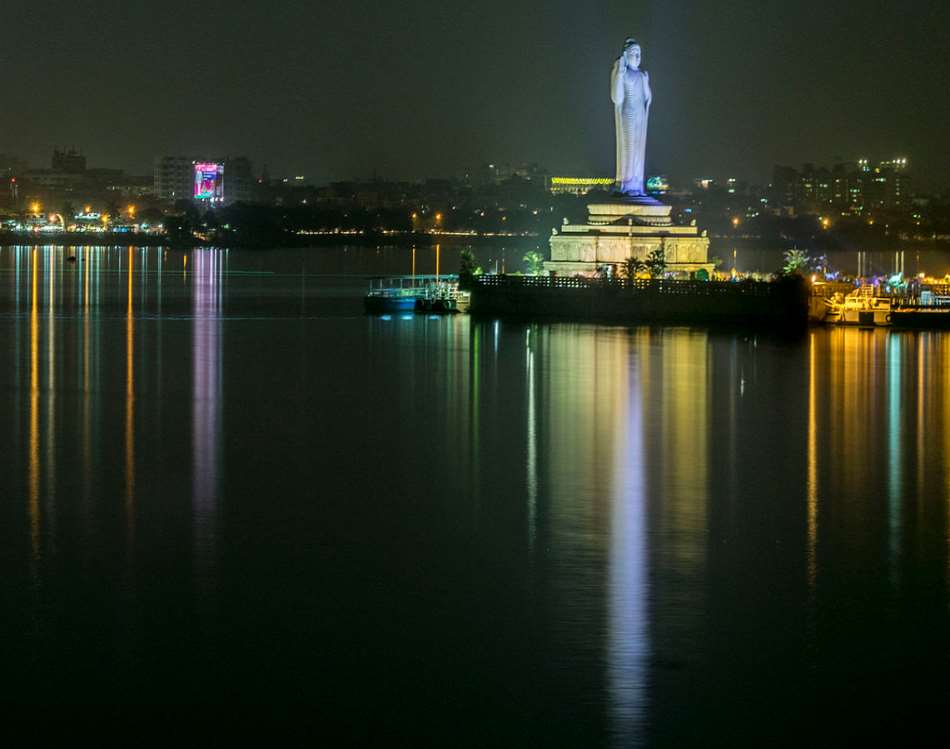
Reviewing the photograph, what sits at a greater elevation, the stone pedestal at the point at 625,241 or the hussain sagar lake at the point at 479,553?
the stone pedestal at the point at 625,241

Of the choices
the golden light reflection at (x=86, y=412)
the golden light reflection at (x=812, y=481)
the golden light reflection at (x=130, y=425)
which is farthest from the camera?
the golden light reflection at (x=86, y=412)

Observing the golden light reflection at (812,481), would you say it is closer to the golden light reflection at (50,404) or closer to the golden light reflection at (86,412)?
the golden light reflection at (50,404)

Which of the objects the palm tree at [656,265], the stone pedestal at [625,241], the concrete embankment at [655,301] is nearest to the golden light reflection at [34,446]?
the concrete embankment at [655,301]

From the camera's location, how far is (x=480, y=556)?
433 inches

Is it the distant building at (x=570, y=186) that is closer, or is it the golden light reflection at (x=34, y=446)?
the golden light reflection at (x=34, y=446)

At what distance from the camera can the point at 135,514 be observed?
40.1 ft

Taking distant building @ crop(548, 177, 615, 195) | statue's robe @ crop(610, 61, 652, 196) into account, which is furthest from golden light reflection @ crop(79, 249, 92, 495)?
distant building @ crop(548, 177, 615, 195)

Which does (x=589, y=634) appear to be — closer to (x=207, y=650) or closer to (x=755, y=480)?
(x=207, y=650)

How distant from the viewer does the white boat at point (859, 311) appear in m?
33.9

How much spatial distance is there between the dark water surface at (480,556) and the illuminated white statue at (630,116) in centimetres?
1746

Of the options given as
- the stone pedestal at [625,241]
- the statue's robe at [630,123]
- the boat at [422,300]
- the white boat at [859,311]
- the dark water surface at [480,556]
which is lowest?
the dark water surface at [480,556]

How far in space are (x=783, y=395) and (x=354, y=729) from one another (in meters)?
14.4

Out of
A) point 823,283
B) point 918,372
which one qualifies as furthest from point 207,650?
point 823,283

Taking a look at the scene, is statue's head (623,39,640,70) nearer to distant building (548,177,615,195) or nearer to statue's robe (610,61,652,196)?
statue's robe (610,61,652,196)
